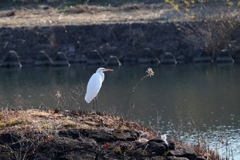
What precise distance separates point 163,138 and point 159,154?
42 cm

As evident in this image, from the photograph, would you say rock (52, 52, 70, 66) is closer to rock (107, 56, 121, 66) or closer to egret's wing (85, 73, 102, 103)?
rock (107, 56, 121, 66)

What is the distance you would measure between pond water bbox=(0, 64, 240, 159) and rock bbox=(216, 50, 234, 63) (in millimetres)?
1761

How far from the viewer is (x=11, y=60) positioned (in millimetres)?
35000

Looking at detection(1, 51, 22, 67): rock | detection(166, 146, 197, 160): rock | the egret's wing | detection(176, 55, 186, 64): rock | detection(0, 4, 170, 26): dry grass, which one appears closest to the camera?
detection(166, 146, 197, 160): rock

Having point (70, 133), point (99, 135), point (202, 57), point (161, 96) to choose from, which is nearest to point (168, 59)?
point (202, 57)

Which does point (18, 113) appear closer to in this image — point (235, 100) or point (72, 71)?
point (235, 100)

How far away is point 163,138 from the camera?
8.52 meters

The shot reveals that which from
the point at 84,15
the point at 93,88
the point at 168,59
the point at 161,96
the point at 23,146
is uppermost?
the point at 84,15

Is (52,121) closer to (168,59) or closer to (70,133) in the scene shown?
(70,133)

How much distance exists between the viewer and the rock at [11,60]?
114 ft

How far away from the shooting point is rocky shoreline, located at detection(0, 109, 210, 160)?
7.93 m

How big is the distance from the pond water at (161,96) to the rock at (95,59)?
5.83 feet

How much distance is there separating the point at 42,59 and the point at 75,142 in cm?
2784

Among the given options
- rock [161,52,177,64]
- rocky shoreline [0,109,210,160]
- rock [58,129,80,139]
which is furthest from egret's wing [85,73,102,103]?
rock [161,52,177,64]
